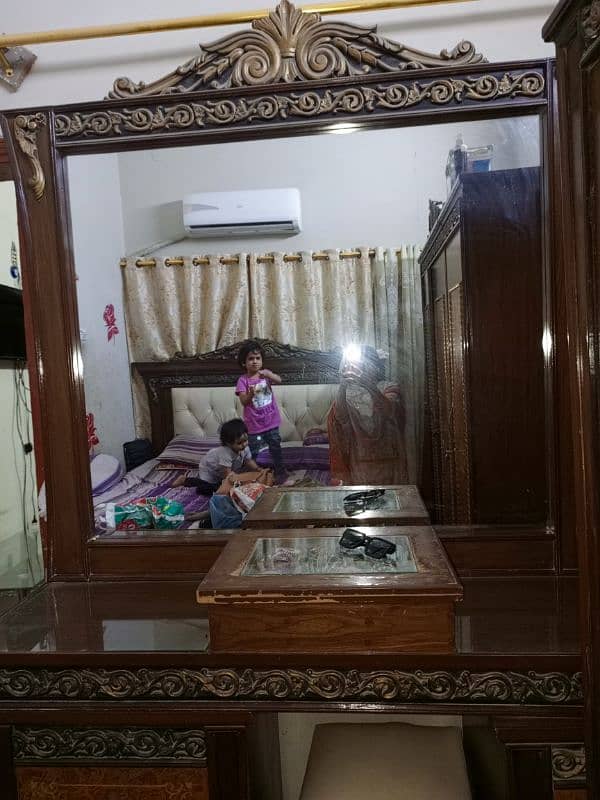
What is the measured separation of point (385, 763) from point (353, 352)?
2.67ft

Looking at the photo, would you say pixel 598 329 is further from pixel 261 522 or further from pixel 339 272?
pixel 261 522

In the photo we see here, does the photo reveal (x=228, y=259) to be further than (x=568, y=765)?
Yes

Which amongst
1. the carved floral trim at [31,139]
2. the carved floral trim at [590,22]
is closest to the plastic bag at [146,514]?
the carved floral trim at [31,139]

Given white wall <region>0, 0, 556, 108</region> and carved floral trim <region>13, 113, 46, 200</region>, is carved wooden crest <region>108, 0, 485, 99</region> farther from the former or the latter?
carved floral trim <region>13, 113, 46, 200</region>

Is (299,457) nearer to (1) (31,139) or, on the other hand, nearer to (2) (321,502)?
(2) (321,502)

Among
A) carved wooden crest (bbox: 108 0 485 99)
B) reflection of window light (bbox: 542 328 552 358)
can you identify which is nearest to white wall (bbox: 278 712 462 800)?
reflection of window light (bbox: 542 328 552 358)

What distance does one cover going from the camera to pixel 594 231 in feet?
2.52

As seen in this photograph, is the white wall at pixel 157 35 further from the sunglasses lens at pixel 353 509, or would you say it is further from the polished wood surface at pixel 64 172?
the sunglasses lens at pixel 353 509

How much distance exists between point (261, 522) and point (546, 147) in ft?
3.08

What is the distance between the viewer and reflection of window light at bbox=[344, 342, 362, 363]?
4.10 feet

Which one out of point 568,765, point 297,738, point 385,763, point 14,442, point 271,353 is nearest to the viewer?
point 568,765

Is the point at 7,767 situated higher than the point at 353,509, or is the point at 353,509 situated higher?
the point at 353,509

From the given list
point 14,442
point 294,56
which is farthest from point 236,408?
point 14,442

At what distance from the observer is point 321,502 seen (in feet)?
4.15
